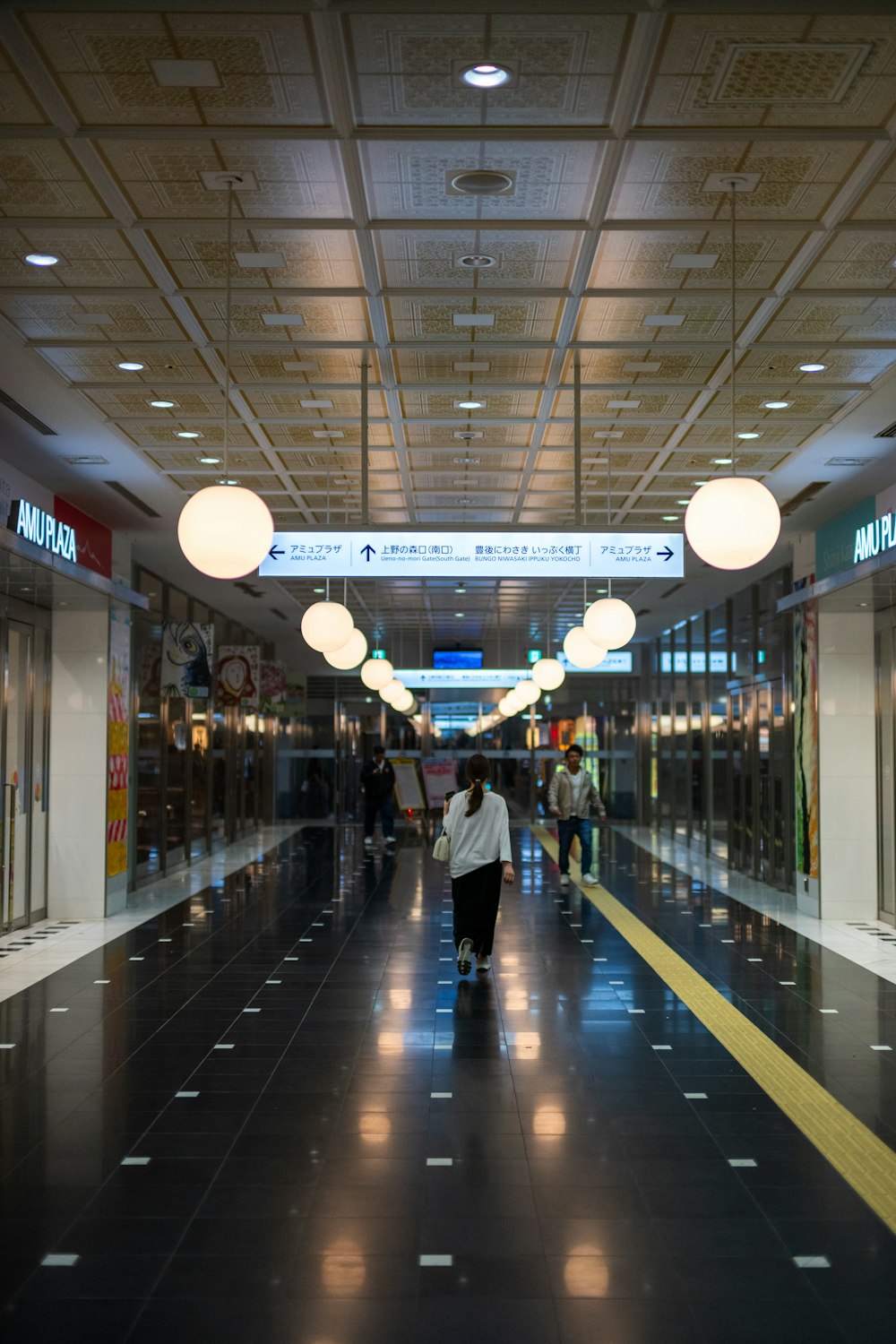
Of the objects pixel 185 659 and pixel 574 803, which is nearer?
pixel 574 803

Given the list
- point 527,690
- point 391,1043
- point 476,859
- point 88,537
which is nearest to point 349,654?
point 88,537

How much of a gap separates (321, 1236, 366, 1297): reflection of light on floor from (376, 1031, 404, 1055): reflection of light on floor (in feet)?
8.26

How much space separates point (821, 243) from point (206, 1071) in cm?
508

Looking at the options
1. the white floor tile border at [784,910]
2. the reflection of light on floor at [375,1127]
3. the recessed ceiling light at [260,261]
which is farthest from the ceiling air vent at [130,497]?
the reflection of light on floor at [375,1127]

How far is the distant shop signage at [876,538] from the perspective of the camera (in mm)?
9375

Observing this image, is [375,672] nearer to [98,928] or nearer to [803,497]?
[98,928]

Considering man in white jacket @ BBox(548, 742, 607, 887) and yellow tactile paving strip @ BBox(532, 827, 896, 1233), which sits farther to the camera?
man in white jacket @ BBox(548, 742, 607, 887)

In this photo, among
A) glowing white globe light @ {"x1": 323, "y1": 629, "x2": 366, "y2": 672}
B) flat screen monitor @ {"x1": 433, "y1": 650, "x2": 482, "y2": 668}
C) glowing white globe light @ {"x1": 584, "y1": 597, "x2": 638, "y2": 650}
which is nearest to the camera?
glowing white globe light @ {"x1": 584, "y1": 597, "x2": 638, "y2": 650}

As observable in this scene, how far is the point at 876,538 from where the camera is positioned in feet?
32.9

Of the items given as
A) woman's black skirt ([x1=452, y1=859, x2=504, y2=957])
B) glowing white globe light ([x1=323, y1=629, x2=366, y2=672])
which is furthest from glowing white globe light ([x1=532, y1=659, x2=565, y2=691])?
woman's black skirt ([x1=452, y1=859, x2=504, y2=957])

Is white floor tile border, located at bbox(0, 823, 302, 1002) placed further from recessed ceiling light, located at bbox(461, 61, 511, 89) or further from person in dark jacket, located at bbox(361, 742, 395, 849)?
recessed ceiling light, located at bbox(461, 61, 511, 89)

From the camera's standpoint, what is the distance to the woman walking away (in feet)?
28.5

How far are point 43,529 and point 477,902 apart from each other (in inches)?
192

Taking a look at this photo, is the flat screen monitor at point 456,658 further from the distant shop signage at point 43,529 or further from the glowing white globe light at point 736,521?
the glowing white globe light at point 736,521
